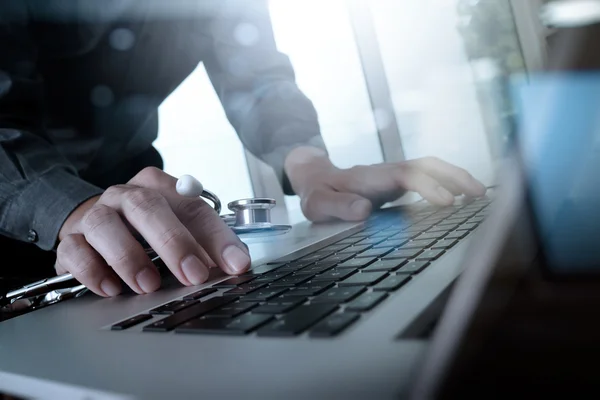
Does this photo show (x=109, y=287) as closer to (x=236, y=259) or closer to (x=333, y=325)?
(x=236, y=259)

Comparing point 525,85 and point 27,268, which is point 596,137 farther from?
point 27,268

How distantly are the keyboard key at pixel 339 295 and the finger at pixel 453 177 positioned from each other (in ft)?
1.69

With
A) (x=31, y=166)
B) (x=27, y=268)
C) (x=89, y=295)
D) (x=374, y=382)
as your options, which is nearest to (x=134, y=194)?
(x=89, y=295)

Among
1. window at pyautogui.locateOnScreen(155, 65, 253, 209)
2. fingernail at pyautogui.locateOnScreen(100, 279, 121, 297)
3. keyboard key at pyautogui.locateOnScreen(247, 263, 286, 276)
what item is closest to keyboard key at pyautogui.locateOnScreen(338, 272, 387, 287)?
keyboard key at pyautogui.locateOnScreen(247, 263, 286, 276)

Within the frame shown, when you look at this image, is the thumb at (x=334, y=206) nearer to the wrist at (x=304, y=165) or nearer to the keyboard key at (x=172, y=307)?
the wrist at (x=304, y=165)

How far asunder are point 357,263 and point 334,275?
0.13 feet

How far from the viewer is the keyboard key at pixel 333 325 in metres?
0.20

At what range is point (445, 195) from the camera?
717mm

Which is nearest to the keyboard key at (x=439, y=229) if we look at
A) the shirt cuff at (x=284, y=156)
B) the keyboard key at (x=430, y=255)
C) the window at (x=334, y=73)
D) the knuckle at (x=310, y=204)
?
the keyboard key at (x=430, y=255)

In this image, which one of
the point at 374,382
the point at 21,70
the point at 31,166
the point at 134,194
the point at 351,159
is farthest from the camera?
the point at 351,159

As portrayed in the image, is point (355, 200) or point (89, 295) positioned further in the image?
point (355, 200)

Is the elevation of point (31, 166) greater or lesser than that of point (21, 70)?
lesser

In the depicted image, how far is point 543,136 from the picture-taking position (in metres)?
0.17

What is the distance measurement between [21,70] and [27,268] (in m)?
0.30
